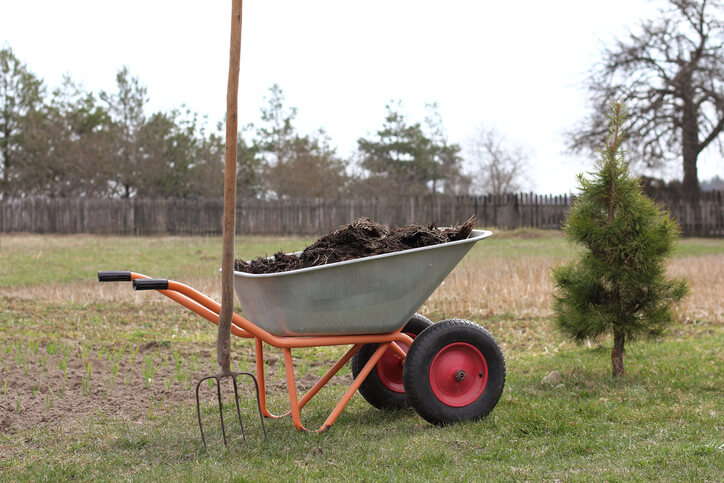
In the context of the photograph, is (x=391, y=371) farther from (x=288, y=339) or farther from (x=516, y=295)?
(x=516, y=295)

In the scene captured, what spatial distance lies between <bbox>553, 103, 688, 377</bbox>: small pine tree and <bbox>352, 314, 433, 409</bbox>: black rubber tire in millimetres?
1282

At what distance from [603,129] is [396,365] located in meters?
25.5

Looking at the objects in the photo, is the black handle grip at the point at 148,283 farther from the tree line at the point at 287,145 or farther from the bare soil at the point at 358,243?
the tree line at the point at 287,145

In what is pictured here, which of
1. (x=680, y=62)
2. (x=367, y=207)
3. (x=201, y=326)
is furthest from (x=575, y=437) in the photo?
(x=680, y=62)

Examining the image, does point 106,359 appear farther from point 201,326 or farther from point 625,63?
point 625,63

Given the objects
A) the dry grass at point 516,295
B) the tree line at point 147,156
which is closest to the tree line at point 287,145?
the tree line at point 147,156

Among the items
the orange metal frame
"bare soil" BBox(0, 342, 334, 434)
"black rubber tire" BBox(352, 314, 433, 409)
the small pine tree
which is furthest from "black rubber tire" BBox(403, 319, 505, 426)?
"bare soil" BBox(0, 342, 334, 434)

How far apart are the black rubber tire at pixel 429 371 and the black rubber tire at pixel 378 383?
417 mm

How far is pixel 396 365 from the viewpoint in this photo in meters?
3.84

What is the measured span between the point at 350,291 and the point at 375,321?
0.23m

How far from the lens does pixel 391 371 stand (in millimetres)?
3834

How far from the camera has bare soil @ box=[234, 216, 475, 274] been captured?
3262 millimetres

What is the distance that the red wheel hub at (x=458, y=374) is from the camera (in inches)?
132

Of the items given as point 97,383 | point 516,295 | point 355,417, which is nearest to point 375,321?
point 355,417
